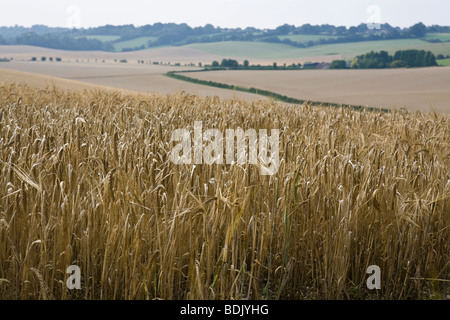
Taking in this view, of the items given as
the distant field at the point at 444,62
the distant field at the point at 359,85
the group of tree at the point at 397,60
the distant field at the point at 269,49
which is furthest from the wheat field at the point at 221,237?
the distant field at the point at 269,49

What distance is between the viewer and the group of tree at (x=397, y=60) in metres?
32.3

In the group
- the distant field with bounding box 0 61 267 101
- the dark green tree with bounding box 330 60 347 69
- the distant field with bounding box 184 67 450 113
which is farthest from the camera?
the dark green tree with bounding box 330 60 347 69

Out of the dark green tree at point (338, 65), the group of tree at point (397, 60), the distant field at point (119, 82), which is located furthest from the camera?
the dark green tree at point (338, 65)

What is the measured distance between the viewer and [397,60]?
33.6 metres

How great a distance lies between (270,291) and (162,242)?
1.99 ft

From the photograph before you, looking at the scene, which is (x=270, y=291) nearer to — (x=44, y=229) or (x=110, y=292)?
(x=110, y=292)

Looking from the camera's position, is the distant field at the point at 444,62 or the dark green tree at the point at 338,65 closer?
the distant field at the point at 444,62

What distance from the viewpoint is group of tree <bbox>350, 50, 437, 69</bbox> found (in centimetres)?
3228

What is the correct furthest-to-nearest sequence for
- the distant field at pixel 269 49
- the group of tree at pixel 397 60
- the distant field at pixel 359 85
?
the distant field at pixel 269 49 < the group of tree at pixel 397 60 < the distant field at pixel 359 85

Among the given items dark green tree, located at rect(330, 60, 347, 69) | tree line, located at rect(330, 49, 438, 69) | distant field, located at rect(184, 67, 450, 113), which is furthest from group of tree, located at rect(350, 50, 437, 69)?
distant field, located at rect(184, 67, 450, 113)

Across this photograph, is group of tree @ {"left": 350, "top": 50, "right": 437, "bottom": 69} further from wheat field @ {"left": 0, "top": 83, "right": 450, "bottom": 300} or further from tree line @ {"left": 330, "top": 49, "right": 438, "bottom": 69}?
wheat field @ {"left": 0, "top": 83, "right": 450, "bottom": 300}

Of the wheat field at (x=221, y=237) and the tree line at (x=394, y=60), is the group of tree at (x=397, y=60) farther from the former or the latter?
the wheat field at (x=221, y=237)
